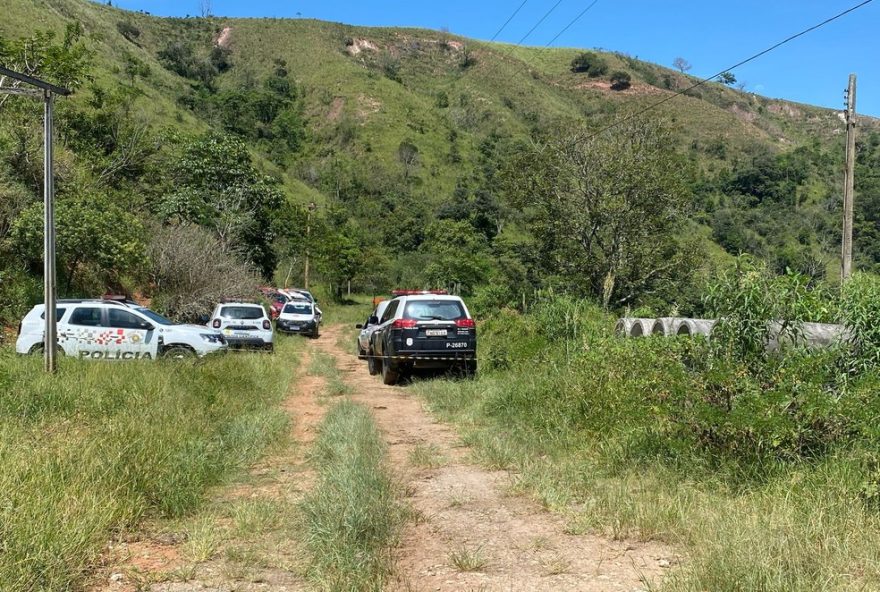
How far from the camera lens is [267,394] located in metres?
11.5

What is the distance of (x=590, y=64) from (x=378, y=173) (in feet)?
316

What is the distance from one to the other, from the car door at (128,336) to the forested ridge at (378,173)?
562 centimetres

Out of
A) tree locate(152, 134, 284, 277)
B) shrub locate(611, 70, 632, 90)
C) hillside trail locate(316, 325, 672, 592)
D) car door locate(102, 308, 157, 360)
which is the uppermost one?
shrub locate(611, 70, 632, 90)

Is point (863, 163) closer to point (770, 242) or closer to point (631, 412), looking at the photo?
point (770, 242)

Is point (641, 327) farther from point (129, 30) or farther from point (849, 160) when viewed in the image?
point (129, 30)

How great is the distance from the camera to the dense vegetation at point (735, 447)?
13.1 ft

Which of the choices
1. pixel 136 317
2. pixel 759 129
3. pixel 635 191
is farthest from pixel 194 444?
pixel 759 129

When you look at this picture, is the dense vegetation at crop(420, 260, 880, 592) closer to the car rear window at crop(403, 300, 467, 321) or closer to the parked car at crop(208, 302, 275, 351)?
the car rear window at crop(403, 300, 467, 321)

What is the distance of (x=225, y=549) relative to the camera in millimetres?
4574

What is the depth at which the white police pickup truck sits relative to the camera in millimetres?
14062

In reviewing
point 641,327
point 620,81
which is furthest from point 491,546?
point 620,81

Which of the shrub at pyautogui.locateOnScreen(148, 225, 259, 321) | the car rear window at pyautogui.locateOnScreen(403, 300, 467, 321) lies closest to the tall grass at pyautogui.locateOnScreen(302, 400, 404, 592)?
the car rear window at pyautogui.locateOnScreen(403, 300, 467, 321)

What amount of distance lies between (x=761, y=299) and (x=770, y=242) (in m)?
61.4

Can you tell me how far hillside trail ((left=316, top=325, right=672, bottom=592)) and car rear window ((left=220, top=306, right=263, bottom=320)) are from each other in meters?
13.9
